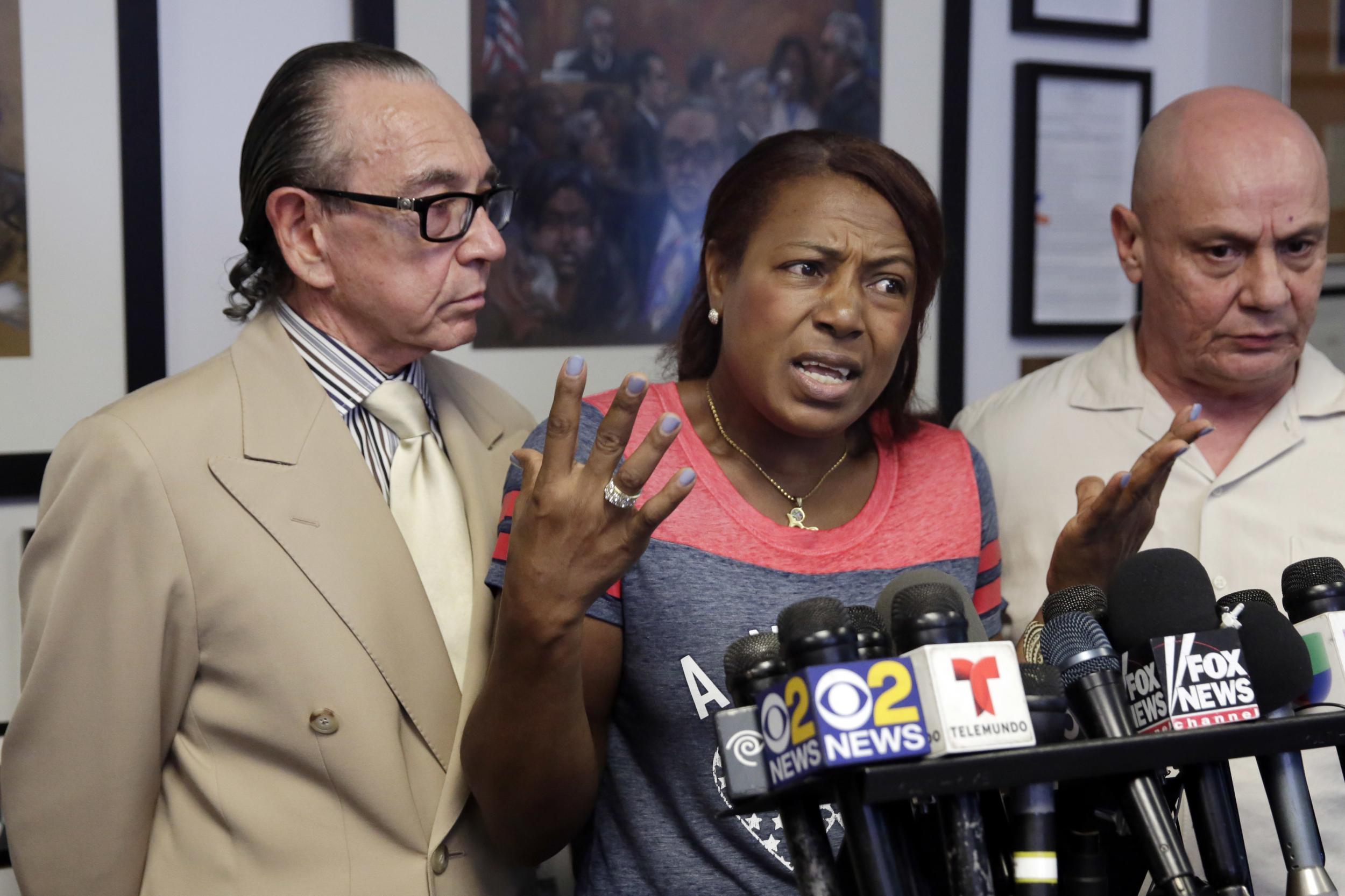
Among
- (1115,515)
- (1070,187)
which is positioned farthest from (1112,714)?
(1070,187)

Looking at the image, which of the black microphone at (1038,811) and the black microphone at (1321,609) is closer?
the black microphone at (1038,811)

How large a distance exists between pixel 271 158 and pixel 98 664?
2.34ft

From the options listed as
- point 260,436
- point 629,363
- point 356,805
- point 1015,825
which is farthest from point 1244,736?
point 629,363

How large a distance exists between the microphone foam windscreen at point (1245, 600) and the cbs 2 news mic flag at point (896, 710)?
0.35 metres

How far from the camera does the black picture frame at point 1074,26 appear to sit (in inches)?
110

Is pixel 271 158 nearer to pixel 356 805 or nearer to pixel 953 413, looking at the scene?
pixel 356 805

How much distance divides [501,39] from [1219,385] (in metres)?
1.43

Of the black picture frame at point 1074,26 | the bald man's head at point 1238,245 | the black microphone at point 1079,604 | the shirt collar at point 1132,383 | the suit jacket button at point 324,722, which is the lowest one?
the suit jacket button at point 324,722

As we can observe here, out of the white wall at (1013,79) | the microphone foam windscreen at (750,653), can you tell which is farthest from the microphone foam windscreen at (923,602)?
the white wall at (1013,79)

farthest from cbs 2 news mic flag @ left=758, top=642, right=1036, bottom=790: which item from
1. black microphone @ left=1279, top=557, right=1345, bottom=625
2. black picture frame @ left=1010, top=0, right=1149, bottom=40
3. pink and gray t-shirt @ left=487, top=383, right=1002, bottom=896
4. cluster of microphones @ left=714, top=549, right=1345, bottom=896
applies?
black picture frame @ left=1010, top=0, right=1149, bottom=40

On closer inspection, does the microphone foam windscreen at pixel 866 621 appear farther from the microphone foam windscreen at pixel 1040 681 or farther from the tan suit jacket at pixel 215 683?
the tan suit jacket at pixel 215 683

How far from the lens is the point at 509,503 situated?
1.64 meters

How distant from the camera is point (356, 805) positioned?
157 centimetres

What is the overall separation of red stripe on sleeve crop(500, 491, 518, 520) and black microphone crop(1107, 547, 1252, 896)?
751 mm
